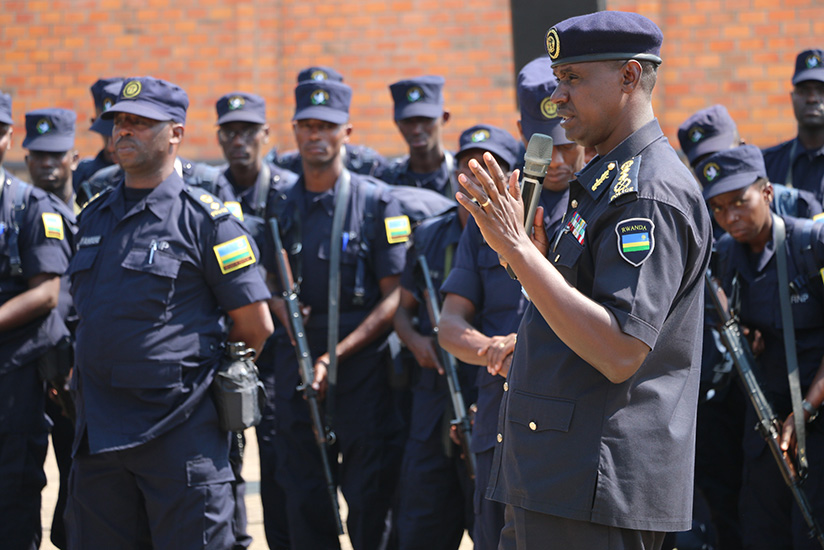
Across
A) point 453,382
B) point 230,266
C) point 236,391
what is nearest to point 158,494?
point 236,391

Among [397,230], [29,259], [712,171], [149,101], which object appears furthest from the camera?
[397,230]

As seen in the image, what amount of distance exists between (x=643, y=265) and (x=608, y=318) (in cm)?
15

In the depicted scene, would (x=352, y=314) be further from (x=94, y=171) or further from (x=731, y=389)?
(x=94, y=171)

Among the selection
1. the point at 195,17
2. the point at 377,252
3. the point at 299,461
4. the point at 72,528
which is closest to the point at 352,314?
the point at 377,252

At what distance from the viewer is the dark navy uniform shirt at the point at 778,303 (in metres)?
4.63

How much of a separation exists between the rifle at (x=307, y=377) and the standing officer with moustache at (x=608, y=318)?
8.31 feet

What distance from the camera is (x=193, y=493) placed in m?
4.04

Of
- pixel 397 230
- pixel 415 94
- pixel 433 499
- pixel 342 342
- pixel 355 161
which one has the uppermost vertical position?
pixel 415 94

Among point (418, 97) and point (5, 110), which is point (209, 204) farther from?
point (418, 97)

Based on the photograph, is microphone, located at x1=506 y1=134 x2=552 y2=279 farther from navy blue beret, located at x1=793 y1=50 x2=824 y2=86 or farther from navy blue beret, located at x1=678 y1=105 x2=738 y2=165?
navy blue beret, located at x1=793 y1=50 x2=824 y2=86

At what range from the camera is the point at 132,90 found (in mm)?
4340

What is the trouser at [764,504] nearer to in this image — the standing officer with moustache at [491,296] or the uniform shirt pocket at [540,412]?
the standing officer with moustache at [491,296]

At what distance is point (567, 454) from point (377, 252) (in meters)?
3.05

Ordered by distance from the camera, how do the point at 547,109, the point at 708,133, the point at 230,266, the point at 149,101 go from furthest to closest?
the point at 708,133
the point at 149,101
the point at 230,266
the point at 547,109
